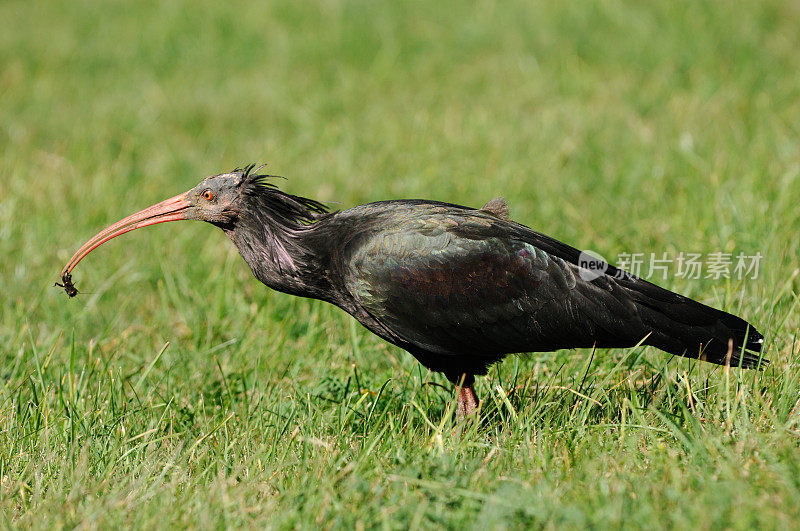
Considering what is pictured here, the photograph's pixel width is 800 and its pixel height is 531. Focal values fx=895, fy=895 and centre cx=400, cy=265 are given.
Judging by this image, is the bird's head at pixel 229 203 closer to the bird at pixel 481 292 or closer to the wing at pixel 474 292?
the bird at pixel 481 292

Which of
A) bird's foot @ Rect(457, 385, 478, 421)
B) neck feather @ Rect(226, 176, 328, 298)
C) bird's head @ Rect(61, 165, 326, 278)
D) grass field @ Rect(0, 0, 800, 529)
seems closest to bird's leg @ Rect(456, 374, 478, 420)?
bird's foot @ Rect(457, 385, 478, 421)

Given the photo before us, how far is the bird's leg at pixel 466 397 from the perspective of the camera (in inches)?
169

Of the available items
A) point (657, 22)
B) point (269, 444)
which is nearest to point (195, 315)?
point (269, 444)

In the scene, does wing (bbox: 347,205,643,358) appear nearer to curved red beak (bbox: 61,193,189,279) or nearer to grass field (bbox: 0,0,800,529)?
grass field (bbox: 0,0,800,529)

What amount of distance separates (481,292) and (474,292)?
0.11 feet

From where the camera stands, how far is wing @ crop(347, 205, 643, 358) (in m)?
4.04

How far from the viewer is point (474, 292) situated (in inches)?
161

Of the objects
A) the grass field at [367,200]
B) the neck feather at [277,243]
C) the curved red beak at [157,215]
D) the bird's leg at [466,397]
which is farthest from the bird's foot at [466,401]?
the curved red beak at [157,215]

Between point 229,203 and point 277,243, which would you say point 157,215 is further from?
point 277,243

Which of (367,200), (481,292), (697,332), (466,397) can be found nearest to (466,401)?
(466,397)

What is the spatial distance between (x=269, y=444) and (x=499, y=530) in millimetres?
1357

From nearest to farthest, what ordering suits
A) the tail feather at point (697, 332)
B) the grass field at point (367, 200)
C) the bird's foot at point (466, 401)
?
the grass field at point (367, 200)
the tail feather at point (697, 332)
the bird's foot at point (466, 401)

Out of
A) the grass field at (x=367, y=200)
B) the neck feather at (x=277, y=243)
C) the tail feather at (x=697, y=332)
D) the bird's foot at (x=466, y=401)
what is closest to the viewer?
the grass field at (x=367, y=200)

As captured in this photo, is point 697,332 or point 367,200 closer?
point 697,332
